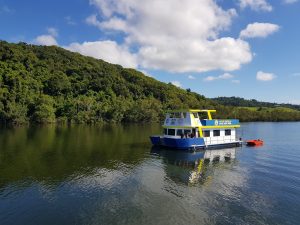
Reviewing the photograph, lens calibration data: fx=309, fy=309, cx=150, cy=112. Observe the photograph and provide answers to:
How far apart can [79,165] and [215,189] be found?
16.5 metres

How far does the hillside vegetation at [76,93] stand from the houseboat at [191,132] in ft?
241

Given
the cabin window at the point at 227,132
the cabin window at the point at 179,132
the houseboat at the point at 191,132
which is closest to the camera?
the houseboat at the point at 191,132

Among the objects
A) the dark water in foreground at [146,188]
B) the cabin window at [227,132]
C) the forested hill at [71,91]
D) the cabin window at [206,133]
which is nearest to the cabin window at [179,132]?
the cabin window at [206,133]

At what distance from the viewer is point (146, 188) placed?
2716 cm

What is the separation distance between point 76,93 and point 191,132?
107 meters

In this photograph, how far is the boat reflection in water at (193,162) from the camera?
104ft

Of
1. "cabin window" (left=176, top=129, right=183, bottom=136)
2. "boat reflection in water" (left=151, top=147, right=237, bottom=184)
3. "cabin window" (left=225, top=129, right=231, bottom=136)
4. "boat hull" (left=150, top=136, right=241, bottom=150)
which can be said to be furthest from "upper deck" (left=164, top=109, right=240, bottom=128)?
"boat reflection in water" (left=151, top=147, right=237, bottom=184)

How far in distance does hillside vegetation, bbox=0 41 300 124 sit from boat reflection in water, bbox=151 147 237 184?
78201mm

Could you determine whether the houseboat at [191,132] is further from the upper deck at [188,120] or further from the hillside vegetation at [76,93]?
the hillside vegetation at [76,93]

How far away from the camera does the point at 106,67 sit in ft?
642

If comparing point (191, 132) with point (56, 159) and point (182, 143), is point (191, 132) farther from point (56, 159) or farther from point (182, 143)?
point (56, 159)

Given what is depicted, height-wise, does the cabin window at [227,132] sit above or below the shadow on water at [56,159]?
above

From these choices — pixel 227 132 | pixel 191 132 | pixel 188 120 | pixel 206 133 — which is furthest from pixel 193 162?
pixel 227 132

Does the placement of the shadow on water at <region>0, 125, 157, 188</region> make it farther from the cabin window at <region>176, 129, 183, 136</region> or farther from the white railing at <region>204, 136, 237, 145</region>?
the white railing at <region>204, 136, 237, 145</region>
